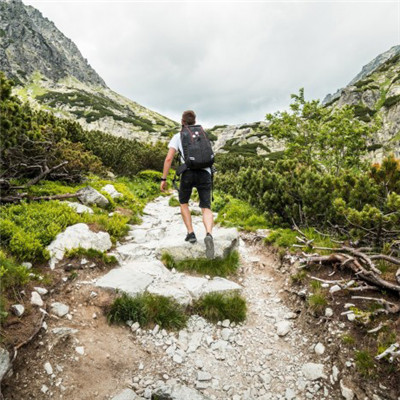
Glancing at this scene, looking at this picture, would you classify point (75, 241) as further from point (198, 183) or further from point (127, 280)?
point (198, 183)

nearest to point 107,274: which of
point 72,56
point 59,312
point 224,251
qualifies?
point 59,312

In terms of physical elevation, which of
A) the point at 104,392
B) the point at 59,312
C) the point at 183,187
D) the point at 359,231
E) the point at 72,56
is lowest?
the point at 104,392

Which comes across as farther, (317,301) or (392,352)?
(317,301)

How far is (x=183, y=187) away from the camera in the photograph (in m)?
5.82

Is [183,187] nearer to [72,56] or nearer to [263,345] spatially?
[263,345]

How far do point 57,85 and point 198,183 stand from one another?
128580 mm

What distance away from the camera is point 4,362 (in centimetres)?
277

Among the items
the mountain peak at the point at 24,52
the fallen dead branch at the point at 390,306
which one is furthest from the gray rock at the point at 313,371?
the mountain peak at the point at 24,52

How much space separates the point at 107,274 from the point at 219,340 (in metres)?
2.35

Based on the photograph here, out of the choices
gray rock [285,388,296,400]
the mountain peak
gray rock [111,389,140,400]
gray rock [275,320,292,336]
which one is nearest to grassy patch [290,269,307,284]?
gray rock [275,320,292,336]

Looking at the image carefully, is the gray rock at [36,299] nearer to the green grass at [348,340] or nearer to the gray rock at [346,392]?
the gray rock at [346,392]

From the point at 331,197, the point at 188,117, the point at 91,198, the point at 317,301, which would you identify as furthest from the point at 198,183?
the point at 91,198

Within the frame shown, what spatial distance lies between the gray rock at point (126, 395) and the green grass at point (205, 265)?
276 cm

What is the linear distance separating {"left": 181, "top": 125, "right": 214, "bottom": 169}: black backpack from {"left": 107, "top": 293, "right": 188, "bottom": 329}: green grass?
2689 millimetres
